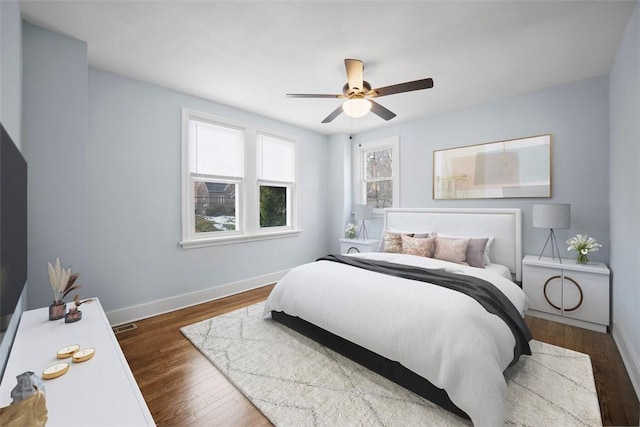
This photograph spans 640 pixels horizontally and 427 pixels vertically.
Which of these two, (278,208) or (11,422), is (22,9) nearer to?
(11,422)

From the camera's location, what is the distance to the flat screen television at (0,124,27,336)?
96 centimetres

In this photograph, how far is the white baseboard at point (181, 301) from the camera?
294 cm

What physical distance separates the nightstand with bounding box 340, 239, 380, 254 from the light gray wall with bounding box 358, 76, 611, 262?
135 centimetres

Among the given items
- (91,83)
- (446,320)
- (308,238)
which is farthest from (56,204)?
(308,238)

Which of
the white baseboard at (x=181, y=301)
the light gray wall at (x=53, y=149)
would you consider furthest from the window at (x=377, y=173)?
the light gray wall at (x=53, y=149)

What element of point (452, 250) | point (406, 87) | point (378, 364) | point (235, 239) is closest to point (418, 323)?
point (378, 364)

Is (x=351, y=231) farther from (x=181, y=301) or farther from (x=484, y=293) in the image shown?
(x=484, y=293)

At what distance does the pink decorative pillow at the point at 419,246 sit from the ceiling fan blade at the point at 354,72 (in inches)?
80.1

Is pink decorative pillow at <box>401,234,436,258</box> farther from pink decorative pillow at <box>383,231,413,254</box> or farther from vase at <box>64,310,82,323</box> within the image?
vase at <box>64,310,82,323</box>

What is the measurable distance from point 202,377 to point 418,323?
1.63 meters

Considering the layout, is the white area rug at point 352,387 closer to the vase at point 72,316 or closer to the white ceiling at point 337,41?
the vase at point 72,316

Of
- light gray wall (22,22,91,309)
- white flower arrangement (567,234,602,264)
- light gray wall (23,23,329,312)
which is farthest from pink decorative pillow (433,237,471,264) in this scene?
light gray wall (22,22,91,309)

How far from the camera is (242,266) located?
4.06 m

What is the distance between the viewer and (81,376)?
1.17 m
